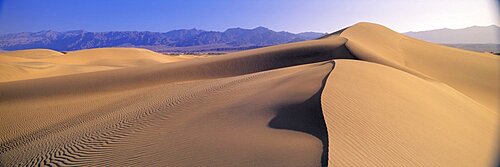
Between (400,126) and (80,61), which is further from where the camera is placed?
(80,61)

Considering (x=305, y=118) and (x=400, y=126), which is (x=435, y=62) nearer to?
(x=400, y=126)

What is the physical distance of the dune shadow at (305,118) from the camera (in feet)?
20.9

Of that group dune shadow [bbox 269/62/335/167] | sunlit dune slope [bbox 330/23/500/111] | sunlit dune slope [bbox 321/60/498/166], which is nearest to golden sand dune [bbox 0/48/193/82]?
sunlit dune slope [bbox 330/23/500/111]

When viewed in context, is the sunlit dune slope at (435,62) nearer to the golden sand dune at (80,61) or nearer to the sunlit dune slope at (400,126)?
the sunlit dune slope at (400,126)

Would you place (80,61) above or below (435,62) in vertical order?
below

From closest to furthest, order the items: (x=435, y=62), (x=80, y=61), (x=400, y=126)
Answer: (x=400, y=126) → (x=435, y=62) → (x=80, y=61)

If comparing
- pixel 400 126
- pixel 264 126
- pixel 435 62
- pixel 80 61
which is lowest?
pixel 80 61

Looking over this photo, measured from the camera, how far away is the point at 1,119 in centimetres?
1233

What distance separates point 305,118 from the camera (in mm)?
7055

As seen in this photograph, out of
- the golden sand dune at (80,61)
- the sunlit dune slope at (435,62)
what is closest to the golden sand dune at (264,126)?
the sunlit dune slope at (435,62)

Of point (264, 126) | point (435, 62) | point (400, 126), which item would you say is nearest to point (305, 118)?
point (264, 126)

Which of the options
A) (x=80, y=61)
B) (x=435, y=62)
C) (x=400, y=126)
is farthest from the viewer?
(x=80, y=61)

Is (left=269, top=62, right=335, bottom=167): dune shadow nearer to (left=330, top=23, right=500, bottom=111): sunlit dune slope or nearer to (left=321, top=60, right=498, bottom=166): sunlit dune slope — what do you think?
(left=321, top=60, right=498, bottom=166): sunlit dune slope

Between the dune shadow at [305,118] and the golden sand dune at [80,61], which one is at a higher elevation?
the dune shadow at [305,118]
